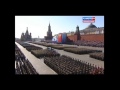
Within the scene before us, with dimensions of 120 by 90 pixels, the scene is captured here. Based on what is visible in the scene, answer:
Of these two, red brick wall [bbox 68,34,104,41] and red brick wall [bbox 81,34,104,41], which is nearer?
red brick wall [bbox 81,34,104,41]

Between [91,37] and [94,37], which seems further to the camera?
[91,37]

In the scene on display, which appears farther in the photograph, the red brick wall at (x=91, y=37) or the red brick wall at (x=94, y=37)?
the red brick wall at (x=91, y=37)
